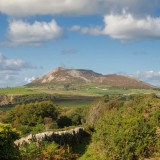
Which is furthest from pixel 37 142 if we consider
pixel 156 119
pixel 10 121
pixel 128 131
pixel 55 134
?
pixel 10 121

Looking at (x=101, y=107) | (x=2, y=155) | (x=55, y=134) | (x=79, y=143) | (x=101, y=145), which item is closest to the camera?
(x=2, y=155)

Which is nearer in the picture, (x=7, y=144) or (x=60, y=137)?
(x=7, y=144)

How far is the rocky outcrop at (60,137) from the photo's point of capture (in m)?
52.7

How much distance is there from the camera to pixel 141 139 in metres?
47.3

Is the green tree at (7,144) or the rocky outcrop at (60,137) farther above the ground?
the green tree at (7,144)

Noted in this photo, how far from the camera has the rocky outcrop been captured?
173 feet

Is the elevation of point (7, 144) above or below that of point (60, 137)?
above

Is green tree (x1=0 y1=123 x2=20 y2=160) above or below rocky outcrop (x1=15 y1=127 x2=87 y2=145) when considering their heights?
above

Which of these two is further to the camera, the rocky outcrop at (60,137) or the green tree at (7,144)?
the rocky outcrop at (60,137)

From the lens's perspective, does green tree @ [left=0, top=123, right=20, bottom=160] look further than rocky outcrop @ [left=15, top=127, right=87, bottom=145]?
No

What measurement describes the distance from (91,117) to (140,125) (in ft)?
188

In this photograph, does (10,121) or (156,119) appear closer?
(156,119)

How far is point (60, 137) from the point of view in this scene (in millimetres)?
58094

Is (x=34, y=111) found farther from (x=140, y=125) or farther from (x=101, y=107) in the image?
(x=140, y=125)
